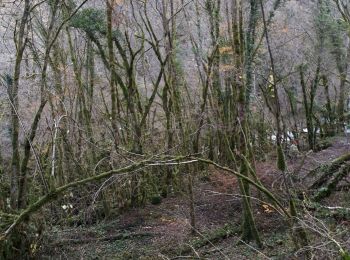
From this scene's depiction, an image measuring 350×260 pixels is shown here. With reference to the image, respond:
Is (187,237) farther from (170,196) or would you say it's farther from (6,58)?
(6,58)

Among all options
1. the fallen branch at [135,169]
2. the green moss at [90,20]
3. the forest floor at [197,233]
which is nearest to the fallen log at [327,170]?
the forest floor at [197,233]

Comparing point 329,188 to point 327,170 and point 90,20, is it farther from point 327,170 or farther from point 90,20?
point 90,20

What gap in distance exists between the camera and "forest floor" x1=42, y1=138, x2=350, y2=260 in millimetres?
8781

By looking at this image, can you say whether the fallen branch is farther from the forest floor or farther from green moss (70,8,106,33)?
green moss (70,8,106,33)

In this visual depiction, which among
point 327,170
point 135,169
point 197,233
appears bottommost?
point 197,233

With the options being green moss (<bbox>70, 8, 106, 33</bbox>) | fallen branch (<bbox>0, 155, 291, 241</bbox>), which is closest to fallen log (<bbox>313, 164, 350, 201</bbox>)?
fallen branch (<bbox>0, 155, 291, 241</bbox>)

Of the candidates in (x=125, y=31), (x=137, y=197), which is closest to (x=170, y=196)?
(x=137, y=197)

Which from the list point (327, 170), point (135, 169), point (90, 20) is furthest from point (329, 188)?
point (90, 20)

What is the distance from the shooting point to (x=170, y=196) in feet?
47.2

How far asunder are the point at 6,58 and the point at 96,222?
612cm

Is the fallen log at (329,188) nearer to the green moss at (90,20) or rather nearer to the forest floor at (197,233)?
the forest floor at (197,233)

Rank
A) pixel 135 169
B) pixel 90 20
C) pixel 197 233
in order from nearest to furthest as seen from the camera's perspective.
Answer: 1. pixel 135 169
2. pixel 197 233
3. pixel 90 20

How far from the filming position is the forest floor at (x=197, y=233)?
878 cm

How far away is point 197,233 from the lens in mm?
10406
